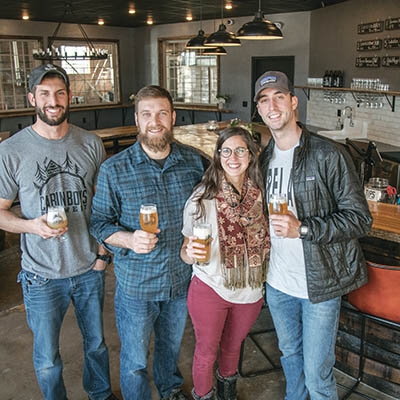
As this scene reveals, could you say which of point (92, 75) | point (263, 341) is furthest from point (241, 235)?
point (92, 75)

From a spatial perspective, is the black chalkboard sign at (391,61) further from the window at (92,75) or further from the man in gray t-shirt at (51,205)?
the window at (92,75)

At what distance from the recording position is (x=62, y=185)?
2230 millimetres

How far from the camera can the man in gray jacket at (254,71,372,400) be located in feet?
6.51

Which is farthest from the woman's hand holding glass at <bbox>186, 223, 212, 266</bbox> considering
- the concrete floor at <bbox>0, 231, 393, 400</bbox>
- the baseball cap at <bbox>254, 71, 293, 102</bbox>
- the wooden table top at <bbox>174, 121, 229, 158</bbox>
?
the wooden table top at <bbox>174, 121, 229, 158</bbox>

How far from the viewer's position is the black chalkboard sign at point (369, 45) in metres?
6.60

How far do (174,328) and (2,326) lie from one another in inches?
74.4

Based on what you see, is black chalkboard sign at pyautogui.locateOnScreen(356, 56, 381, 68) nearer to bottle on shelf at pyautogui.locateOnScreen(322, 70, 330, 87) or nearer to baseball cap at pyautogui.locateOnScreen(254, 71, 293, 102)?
bottle on shelf at pyautogui.locateOnScreen(322, 70, 330, 87)

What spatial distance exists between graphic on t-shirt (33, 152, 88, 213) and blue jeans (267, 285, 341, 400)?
104 cm

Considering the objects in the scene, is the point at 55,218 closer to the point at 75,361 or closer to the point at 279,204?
the point at 279,204

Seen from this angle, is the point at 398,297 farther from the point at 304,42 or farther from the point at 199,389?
the point at 304,42

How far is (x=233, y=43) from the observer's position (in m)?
5.97

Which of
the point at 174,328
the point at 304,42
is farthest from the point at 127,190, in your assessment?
the point at 304,42

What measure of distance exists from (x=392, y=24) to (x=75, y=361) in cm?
578

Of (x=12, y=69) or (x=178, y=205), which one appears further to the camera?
(x=12, y=69)
